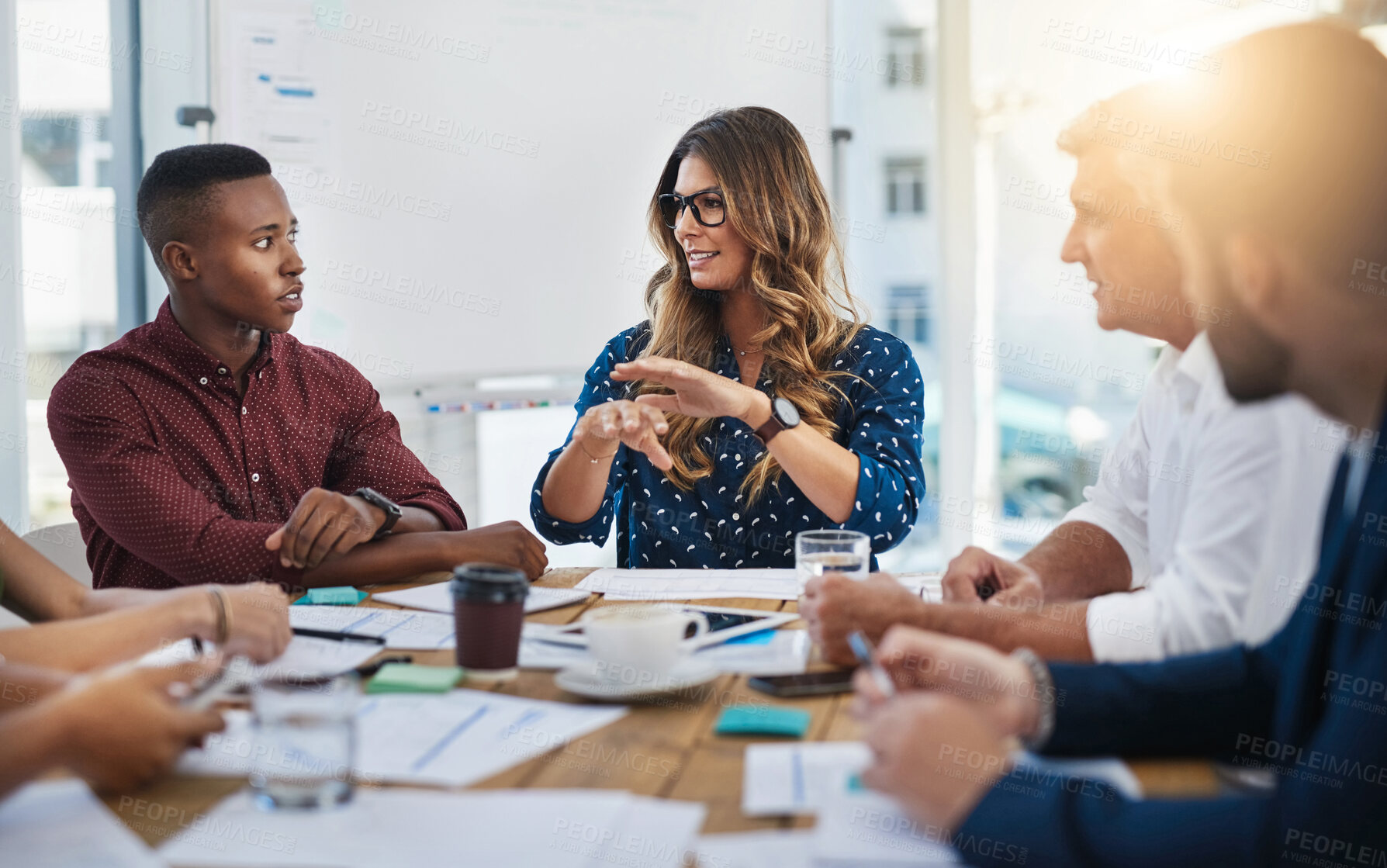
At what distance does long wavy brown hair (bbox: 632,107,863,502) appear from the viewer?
2311mm

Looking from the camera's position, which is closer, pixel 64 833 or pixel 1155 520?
pixel 64 833

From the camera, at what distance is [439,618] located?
1587mm

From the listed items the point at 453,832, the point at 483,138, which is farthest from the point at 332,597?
the point at 483,138

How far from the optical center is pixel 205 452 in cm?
214

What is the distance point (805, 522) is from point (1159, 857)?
1.43 metres

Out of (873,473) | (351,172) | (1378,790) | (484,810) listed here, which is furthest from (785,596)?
(351,172)

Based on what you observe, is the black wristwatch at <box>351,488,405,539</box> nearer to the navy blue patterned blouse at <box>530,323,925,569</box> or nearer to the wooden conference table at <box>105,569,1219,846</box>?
the navy blue patterned blouse at <box>530,323,925,569</box>

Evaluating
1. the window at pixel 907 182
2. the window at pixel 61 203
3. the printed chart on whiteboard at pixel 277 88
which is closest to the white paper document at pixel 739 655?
the printed chart on whiteboard at pixel 277 88

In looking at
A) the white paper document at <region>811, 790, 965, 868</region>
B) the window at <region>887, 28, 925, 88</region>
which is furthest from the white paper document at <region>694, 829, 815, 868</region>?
the window at <region>887, 28, 925, 88</region>

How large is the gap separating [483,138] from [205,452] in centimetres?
147

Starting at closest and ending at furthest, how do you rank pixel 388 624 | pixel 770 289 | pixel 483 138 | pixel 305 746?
1. pixel 305 746
2. pixel 388 624
3. pixel 770 289
4. pixel 483 138

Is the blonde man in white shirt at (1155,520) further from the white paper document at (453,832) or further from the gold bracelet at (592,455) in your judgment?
the gold bracelet at (592,455)

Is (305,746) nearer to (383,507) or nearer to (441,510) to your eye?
(383,507)

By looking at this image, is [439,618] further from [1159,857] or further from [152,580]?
[1159,857]
